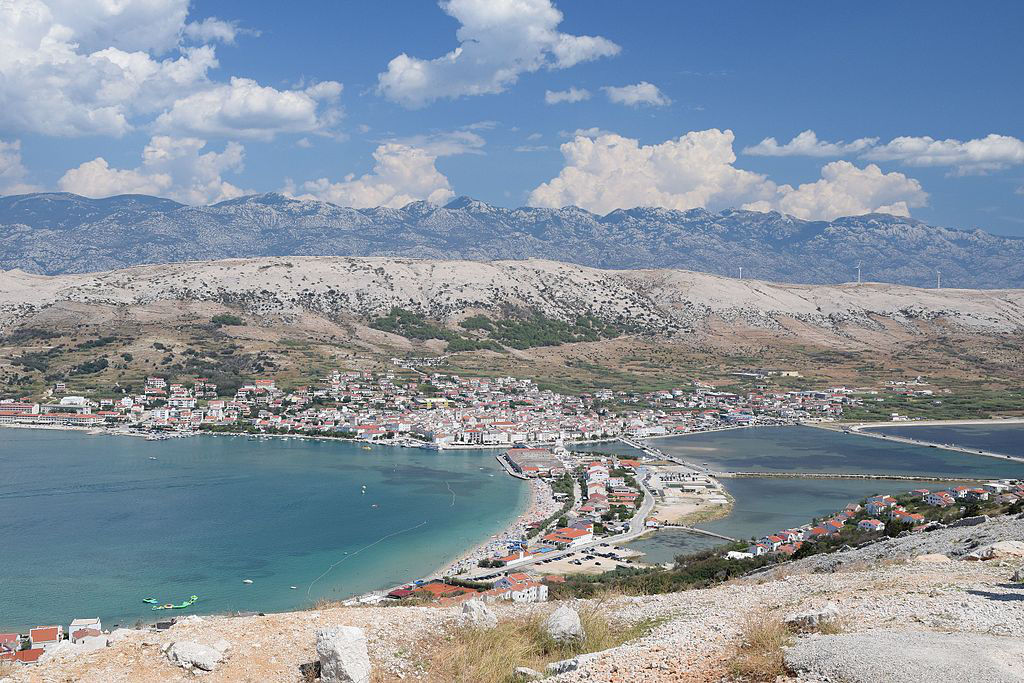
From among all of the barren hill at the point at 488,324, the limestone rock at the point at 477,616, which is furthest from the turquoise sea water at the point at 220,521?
the barren hill at the point at 488,324

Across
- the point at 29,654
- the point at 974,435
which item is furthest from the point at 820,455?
the point at 29,654

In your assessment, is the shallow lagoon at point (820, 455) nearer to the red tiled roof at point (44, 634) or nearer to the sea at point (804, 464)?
the sea at point (804, 464)

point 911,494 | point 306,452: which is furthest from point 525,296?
point 911,494

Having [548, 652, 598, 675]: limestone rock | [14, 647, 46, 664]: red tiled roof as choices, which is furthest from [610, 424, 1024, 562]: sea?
[548, 652, 598, 675]: limestone rock

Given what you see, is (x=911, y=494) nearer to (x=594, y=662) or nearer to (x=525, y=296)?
(x=594, y=662)

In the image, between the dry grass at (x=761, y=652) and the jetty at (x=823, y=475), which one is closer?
the dry grass at (x=761, y=652)

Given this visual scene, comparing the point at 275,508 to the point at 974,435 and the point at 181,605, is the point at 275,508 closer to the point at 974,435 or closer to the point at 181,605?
the point at 181,605
